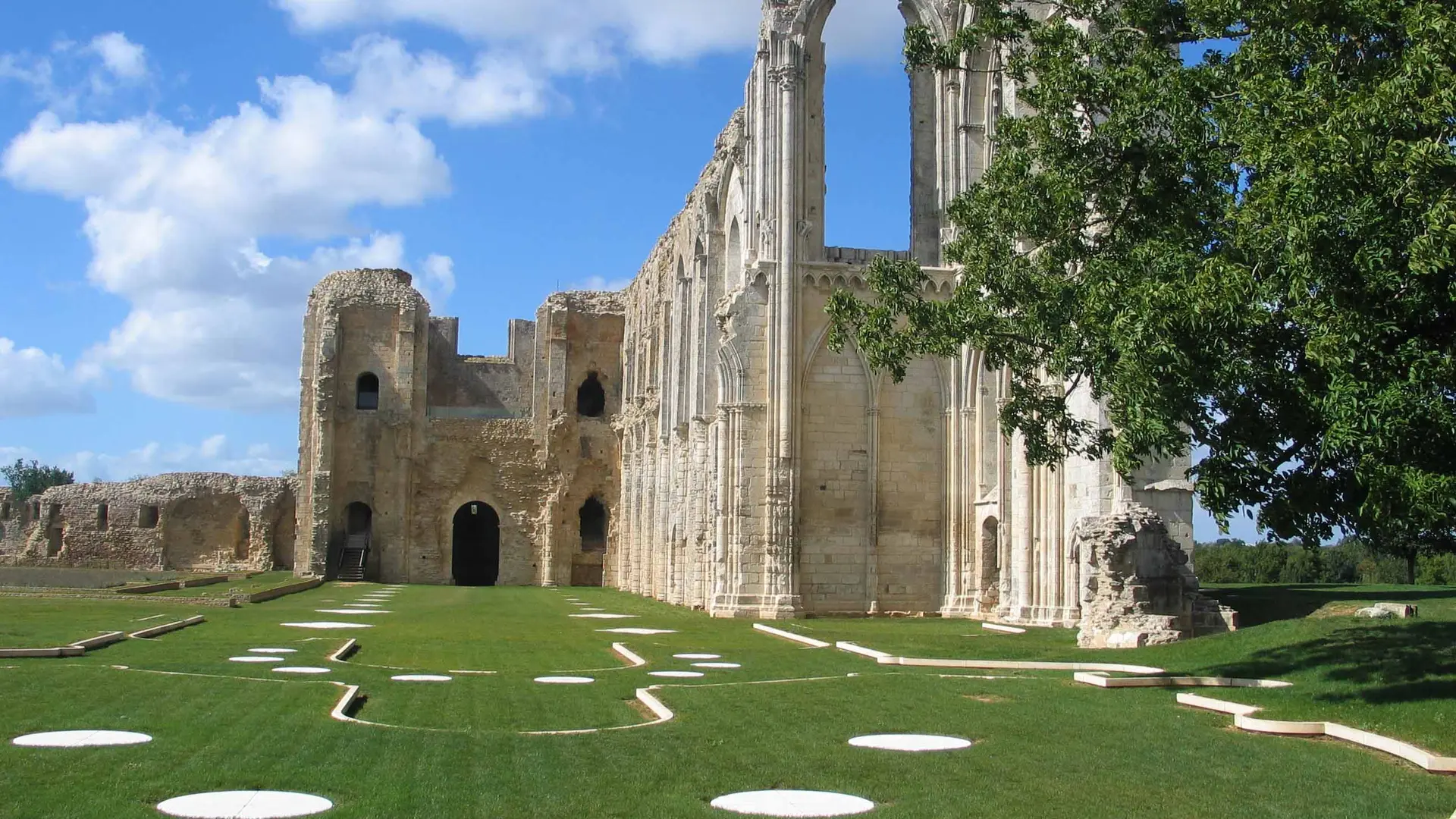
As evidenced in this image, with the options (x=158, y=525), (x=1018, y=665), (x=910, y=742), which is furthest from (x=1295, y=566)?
(x=910, y=742)

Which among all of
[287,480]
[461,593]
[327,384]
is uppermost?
[327,384]

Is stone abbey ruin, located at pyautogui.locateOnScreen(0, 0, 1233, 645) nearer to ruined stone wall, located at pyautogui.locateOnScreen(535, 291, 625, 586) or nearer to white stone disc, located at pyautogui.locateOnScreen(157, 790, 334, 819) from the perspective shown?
ruined stone wall, located at pyautogui.locateOnScreen(535, 291, 625, 586)

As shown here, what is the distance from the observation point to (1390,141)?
837 centimetres

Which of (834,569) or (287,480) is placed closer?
(834,569)

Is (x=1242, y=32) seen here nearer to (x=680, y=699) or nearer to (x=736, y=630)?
(x=680, y=699)

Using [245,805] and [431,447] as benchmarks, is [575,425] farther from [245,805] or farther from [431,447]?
[245,805]

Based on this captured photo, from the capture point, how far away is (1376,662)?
11516mm

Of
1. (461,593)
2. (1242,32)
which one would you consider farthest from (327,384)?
(1242,32)

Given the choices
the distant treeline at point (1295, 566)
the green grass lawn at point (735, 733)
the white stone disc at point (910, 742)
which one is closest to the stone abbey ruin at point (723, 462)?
the green grass lawn at point (735, 733)

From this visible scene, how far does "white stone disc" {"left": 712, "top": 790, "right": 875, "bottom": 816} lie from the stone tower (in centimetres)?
4156

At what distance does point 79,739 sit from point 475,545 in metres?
45.8

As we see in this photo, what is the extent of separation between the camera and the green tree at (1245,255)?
839 cm

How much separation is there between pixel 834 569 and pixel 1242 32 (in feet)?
54.1

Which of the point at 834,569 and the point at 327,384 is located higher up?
the point at 327,384
